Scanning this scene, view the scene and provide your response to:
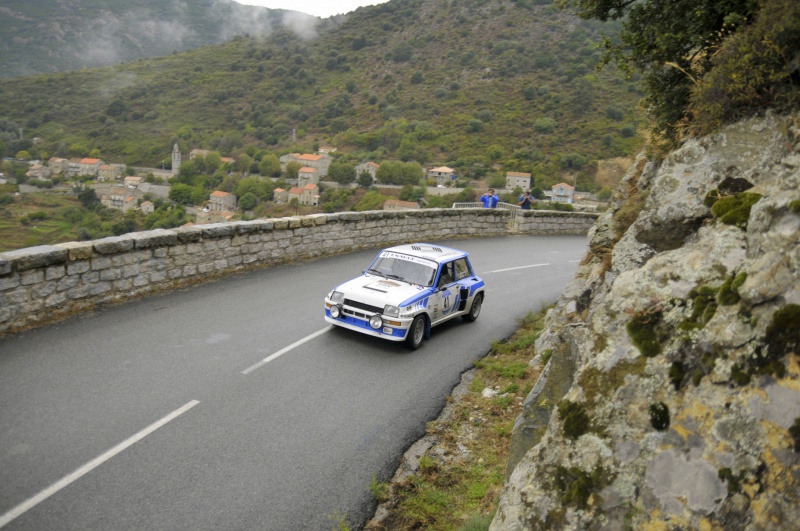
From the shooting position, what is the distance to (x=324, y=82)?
323 feet

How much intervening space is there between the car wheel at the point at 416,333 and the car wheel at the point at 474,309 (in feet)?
6.22

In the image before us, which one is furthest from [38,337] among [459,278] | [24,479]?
[459,278]

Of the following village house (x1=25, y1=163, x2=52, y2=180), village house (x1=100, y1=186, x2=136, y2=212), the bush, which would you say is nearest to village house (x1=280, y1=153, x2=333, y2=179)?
village house (x1=100, y1=186, x2=136, y2=212)

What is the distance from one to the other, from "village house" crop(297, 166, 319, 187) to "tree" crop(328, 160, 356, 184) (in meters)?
1.51

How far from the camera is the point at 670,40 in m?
6.09

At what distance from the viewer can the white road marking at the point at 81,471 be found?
439 cm

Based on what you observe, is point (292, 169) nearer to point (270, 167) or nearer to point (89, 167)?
point (270, 167)

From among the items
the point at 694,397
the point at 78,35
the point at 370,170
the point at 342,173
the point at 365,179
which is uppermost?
the point at 78,35

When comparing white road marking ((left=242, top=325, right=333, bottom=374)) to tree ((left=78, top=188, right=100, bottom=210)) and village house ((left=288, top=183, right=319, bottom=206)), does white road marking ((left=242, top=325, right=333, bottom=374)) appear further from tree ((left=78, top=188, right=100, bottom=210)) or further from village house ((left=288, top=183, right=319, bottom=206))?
tree ((left=78, top=188, right=100, bottom=210))

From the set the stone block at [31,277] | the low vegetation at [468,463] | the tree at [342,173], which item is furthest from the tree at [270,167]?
the low vegetation at [468,463]

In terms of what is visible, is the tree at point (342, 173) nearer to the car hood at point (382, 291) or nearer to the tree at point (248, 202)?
the tree at point (248, 202)

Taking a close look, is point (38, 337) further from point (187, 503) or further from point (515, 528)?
point (515, 528)

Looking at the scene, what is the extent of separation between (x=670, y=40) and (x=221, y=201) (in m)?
42.3

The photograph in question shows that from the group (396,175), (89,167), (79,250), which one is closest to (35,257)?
(79,250)
